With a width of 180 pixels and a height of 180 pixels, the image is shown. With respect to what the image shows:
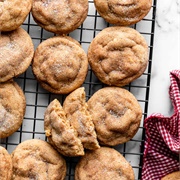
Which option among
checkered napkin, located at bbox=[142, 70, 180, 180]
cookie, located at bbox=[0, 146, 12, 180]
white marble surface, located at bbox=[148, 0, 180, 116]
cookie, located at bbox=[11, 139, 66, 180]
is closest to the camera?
cookie, located at bbox=[0, 146, 12, 180]

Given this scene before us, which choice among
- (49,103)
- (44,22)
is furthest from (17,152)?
(44,22)

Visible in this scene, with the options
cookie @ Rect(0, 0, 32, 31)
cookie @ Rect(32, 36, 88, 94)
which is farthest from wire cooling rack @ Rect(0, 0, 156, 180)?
cookie @ Rect(0, 0, 32, 31)

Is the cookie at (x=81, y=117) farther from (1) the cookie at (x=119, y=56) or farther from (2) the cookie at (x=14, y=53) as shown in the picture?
(2) the cookie at (x=14, y=53)

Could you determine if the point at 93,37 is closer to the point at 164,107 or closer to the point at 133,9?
the point at 133,9

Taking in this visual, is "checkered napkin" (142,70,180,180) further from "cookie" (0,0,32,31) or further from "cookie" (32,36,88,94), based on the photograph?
"cookie" (0,0,32,31)

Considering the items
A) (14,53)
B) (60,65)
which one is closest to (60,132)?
(60,65)

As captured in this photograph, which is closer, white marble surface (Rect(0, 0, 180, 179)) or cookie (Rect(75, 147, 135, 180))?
cookie (Rect(75, 147, 135, 180))

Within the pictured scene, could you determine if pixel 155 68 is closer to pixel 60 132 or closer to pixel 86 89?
pixel 86 89
